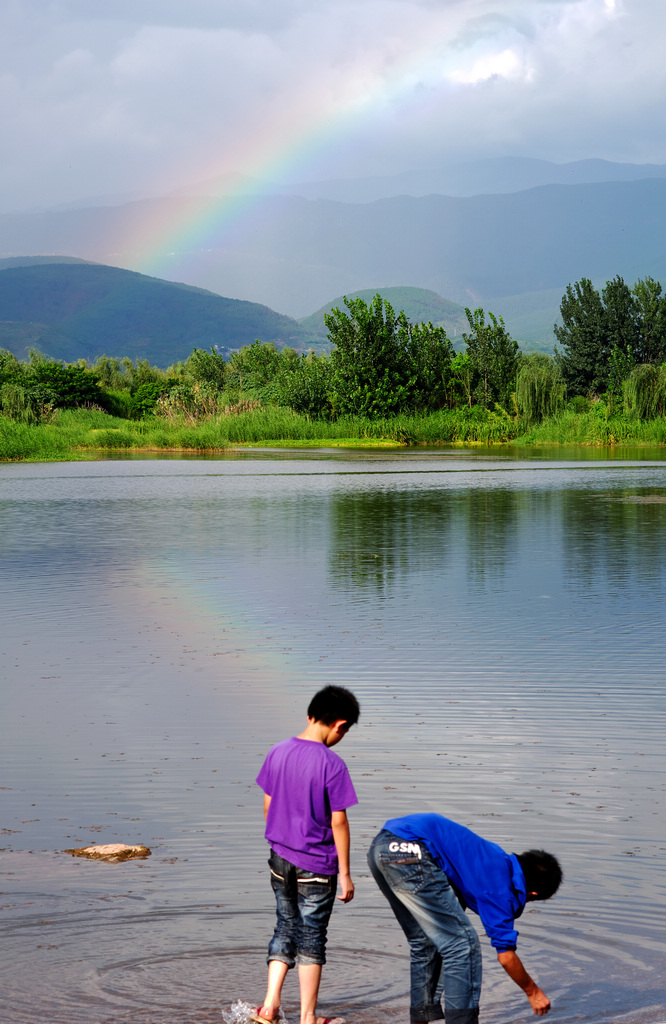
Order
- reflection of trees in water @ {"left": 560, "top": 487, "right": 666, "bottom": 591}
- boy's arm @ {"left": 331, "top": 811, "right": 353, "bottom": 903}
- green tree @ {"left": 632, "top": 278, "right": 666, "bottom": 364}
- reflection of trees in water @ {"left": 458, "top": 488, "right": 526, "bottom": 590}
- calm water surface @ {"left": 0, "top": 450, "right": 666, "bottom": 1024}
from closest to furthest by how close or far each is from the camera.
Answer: boy's arm @ {"left": 331, "top": 811, "right": 353, "bottom": 903}, calm water surface @ {"left": 0, "top": 450, "right": 666, "bottom": 1024}, reflection of trees in water @ {"left": 560, "top": 487, "right": 666, "bottom": 591}, reflection of trees in water @ {"left": 458, "top": 488, "right": 526, "bottom": 590}, green tree @ {"left": 632, "top": 278, "right": 666, "bottom": 364}

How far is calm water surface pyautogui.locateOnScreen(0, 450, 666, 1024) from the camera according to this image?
4.50 m

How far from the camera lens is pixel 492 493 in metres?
30.3

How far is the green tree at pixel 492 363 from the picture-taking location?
251ft

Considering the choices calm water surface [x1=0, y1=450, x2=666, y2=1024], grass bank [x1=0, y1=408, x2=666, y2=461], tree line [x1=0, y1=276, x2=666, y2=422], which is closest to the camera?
calm water surface [x1=0, y1=450, x2=666, y2=1024]

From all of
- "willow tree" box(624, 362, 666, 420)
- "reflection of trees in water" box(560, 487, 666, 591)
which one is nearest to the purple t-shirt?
"reflection of trees in water" box(560, 487, 666, 591)

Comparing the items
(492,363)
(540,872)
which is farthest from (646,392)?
(540,872)

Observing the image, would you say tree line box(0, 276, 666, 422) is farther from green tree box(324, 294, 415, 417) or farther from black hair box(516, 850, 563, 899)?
black hair box(516, 850, 563, 899)

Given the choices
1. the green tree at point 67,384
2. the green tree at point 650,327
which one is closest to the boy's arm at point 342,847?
the green tree at point 650,327

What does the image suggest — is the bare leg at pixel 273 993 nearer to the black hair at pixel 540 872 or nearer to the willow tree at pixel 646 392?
the black hair at pixel 540 872

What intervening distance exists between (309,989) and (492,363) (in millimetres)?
73998

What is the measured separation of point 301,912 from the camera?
4.12 m

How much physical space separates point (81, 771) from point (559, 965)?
3.25 metres

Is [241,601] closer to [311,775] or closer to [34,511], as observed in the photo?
[311,775]

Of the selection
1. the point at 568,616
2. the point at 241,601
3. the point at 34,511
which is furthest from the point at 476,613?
the point at 34,511
